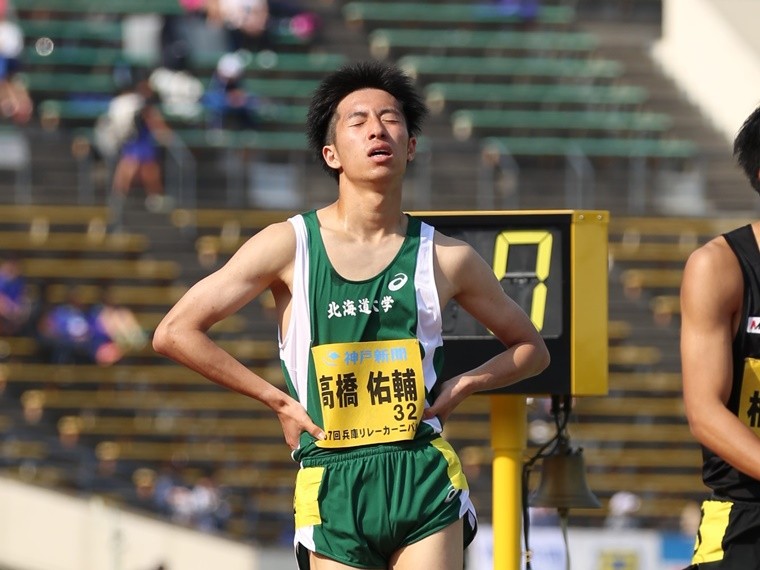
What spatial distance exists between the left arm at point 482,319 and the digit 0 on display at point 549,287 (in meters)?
1.30

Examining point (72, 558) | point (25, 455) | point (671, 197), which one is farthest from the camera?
point (671, 197)

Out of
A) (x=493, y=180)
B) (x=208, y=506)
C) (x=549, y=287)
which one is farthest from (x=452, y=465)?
(x=493, y=180)

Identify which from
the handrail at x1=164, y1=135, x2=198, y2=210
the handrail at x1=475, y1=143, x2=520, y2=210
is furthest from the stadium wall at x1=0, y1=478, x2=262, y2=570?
the handrail at x1=475, y1=143, x2=520, y2=210

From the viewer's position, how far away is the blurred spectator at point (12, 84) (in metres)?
20.2

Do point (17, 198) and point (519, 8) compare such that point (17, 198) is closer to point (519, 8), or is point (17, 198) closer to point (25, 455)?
point (25, 455)

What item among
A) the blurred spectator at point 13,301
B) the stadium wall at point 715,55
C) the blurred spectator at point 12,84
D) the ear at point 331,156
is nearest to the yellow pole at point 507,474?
the ear at point 331,156

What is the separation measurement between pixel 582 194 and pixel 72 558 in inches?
331

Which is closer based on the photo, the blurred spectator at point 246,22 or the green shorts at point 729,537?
the green shorts at point 729,537

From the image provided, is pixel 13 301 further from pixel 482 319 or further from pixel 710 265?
pixel 710 265

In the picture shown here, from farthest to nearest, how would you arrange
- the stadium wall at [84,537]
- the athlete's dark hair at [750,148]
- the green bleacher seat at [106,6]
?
the green bleacher seat at [106,6] → the stadium wall at [84,537] → the athlete's dark hair at [750,148]

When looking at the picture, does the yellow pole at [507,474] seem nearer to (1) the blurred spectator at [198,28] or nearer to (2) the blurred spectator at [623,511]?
(2) the blurred spectator at [623,511]

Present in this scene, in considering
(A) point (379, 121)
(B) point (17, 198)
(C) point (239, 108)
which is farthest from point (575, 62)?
(A) point (379, 121)

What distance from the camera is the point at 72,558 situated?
14.4m

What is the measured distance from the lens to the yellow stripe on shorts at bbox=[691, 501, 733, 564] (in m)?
4.47
